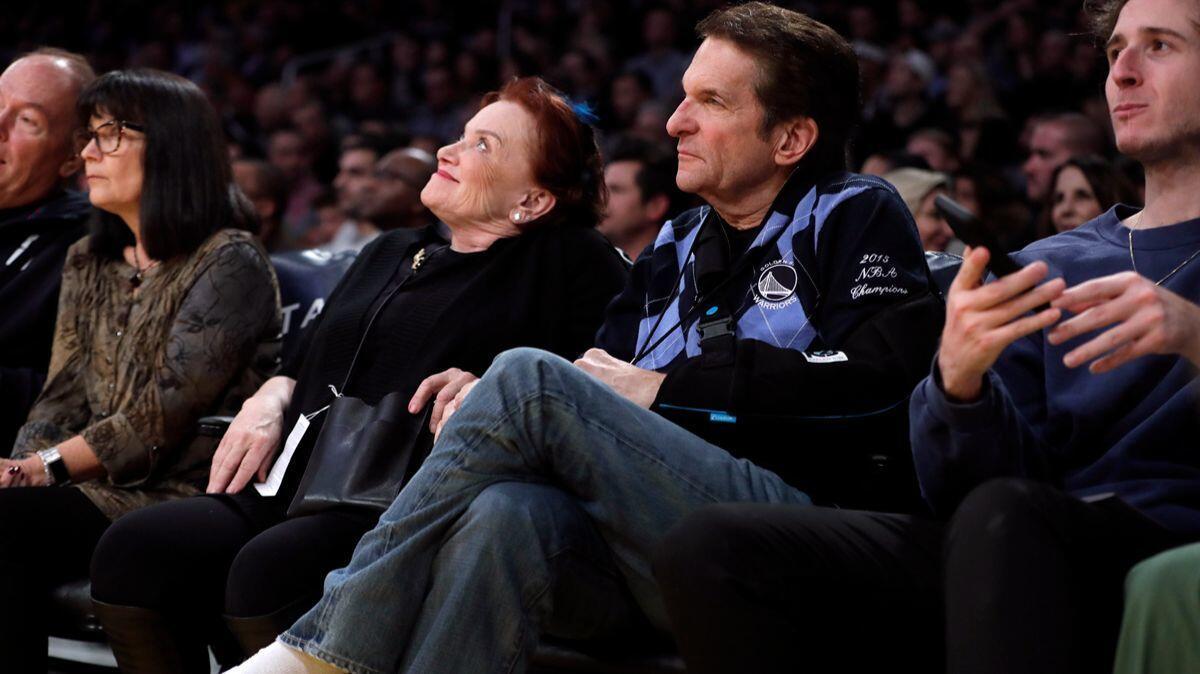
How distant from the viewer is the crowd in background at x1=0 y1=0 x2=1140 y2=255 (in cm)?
525

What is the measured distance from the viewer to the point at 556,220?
2.96 metres

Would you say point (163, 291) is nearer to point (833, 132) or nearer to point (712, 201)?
point (712, 201)

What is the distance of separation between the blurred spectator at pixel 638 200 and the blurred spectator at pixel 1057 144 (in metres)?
1.56

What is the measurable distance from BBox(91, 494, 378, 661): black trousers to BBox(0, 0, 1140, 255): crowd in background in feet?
4.88

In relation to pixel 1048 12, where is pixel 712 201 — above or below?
above

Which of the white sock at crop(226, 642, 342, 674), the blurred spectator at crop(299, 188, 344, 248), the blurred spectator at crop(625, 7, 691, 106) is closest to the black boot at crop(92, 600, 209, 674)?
the white sock at crop(226, 642, 342, 674)

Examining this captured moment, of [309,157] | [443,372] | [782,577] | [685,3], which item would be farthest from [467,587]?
[685,3]

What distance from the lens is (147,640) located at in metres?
2.61

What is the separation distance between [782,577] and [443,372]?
0.99m

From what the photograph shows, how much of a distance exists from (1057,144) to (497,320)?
3228mm

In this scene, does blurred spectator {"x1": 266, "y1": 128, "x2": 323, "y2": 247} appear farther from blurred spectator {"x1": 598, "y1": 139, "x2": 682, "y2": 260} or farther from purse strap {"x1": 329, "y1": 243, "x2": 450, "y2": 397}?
purse strap {"x1": 329, "y1": 243, "x2": 450, "y2": 397}

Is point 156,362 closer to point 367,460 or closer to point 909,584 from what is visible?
point 367,460

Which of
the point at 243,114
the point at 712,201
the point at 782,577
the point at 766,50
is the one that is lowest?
the point at 243,114

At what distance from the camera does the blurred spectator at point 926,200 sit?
4.12m
